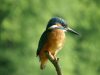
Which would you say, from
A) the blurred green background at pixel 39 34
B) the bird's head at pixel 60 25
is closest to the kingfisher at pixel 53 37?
the bird's head at pixel 60 25

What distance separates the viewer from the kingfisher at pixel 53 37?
10.2 ft

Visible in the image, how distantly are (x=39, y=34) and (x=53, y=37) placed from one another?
10.8m

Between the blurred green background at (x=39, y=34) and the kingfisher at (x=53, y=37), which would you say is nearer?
the kingfisher at (x=53, y=37)

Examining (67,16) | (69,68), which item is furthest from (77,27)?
(69,68)

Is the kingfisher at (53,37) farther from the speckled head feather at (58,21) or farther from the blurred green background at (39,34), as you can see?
the blurred green background at (39,34)

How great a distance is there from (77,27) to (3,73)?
2507 mm

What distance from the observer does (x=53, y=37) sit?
3.13 m

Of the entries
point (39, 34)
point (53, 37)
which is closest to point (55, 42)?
point (53, 37)

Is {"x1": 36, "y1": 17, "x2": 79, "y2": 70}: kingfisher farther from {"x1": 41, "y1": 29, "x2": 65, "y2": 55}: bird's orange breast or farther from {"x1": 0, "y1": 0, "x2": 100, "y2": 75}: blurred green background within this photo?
{"x1": 0, "y1": 0, "x2": 100, "y2": 75}: blurred green background

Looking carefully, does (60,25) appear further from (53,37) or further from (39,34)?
(39,34)

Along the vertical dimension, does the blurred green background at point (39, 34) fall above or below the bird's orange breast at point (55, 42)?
below

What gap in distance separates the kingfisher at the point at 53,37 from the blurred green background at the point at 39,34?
33.5ft

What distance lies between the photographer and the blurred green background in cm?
1427

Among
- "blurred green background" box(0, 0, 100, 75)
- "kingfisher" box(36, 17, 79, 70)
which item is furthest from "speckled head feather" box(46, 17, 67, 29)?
"blurred green background" box(0, 0, 100, 75)
